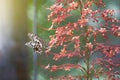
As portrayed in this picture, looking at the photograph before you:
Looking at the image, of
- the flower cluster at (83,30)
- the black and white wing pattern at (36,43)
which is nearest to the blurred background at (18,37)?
the black and white wing pattern at (36,43)

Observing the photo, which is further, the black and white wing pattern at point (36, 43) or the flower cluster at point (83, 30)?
the black and white wing pattern at point (36, 43)

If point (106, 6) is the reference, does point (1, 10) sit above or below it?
above

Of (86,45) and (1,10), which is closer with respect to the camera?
(86,45)

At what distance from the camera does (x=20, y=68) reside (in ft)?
6.72

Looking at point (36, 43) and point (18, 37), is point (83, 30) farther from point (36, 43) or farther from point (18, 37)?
point (18, 37)

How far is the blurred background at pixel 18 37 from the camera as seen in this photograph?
6.58 ft

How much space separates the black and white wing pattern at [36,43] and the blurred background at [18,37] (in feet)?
0.13

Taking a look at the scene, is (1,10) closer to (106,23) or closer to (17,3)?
(17,3)

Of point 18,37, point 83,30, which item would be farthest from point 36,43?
point 83,30

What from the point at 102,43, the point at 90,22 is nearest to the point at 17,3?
the point at 90,22

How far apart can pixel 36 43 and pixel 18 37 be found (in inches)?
7.0

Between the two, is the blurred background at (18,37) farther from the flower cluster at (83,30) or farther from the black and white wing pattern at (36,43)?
the flower cluster at (83,30)

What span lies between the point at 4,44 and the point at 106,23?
874mm

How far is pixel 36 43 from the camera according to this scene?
1.99 meters
